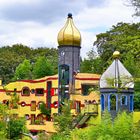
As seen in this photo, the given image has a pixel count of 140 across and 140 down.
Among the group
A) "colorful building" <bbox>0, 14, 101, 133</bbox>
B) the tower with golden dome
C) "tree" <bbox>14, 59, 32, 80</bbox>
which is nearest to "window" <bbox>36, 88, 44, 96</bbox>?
"colorful building" <bbox>0, 14, 101, 133</bbox>

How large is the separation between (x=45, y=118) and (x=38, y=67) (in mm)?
8550

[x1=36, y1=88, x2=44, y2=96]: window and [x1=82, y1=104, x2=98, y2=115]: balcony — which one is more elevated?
[x1=36, y1=88, x2=44, y2=96]: window

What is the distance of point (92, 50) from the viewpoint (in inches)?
1630

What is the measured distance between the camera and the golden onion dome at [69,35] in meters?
35.7

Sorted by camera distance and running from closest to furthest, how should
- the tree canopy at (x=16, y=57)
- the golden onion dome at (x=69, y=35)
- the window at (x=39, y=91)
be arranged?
the golden onion dome at (x=69, y=35) → the window at (x=39, y=91) → the tree canopy at (x=16, y=57)

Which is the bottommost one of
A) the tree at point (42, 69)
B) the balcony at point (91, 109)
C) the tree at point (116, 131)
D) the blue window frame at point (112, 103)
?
the tree at point (116, 131)

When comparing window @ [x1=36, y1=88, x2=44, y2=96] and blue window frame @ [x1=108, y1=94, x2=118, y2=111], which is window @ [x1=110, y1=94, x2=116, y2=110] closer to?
blue window frame @ [x1=108, y1=94, x2=118, y2=111]

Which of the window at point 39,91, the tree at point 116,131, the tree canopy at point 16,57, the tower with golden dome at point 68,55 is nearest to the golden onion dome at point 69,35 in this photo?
the tower with golden dome at point 68,55

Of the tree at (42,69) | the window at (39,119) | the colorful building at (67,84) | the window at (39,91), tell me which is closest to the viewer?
the colorful building at (67,84)

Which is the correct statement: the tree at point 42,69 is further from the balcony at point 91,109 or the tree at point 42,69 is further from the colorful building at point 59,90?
the balcony at point 91,109

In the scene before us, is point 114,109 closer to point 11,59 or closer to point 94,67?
point 94,67

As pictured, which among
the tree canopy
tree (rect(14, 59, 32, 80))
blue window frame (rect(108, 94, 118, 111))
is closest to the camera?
blue window frame (rect(108, 94, 118, 111))

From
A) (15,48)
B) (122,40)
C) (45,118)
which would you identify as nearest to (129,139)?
(122,40)

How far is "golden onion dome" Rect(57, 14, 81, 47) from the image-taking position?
117 ft
